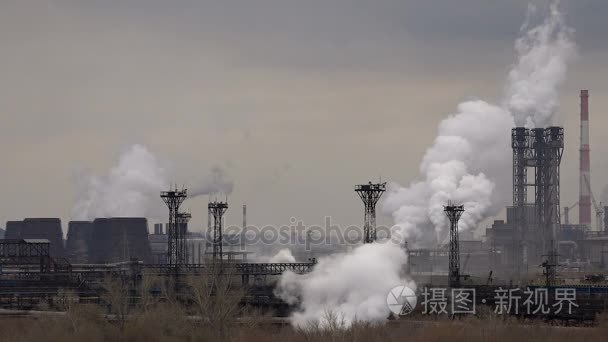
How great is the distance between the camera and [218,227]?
165 m

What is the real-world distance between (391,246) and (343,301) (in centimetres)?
983

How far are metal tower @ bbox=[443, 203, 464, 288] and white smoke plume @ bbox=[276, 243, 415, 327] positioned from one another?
3721 centimetres

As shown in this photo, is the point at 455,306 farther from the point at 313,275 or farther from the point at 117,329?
the point at 117,329

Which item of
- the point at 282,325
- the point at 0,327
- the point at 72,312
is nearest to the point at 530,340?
the point at 282,325

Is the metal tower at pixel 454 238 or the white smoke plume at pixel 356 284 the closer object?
the white smoke plume at pixel 356 284

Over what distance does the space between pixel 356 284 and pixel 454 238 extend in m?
51.7

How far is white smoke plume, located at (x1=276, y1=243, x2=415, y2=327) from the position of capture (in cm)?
8444

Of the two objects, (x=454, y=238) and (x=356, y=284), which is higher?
(x=454, y=238)

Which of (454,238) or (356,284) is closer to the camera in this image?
(356,284)

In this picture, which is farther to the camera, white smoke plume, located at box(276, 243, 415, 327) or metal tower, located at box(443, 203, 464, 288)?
metal tower, located at box(443, 203, 464, 288)

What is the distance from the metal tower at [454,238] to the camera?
129 meters

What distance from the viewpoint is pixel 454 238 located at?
135 m

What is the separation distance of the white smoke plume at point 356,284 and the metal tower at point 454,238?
3721cm

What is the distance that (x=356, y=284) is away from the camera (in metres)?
85.4
